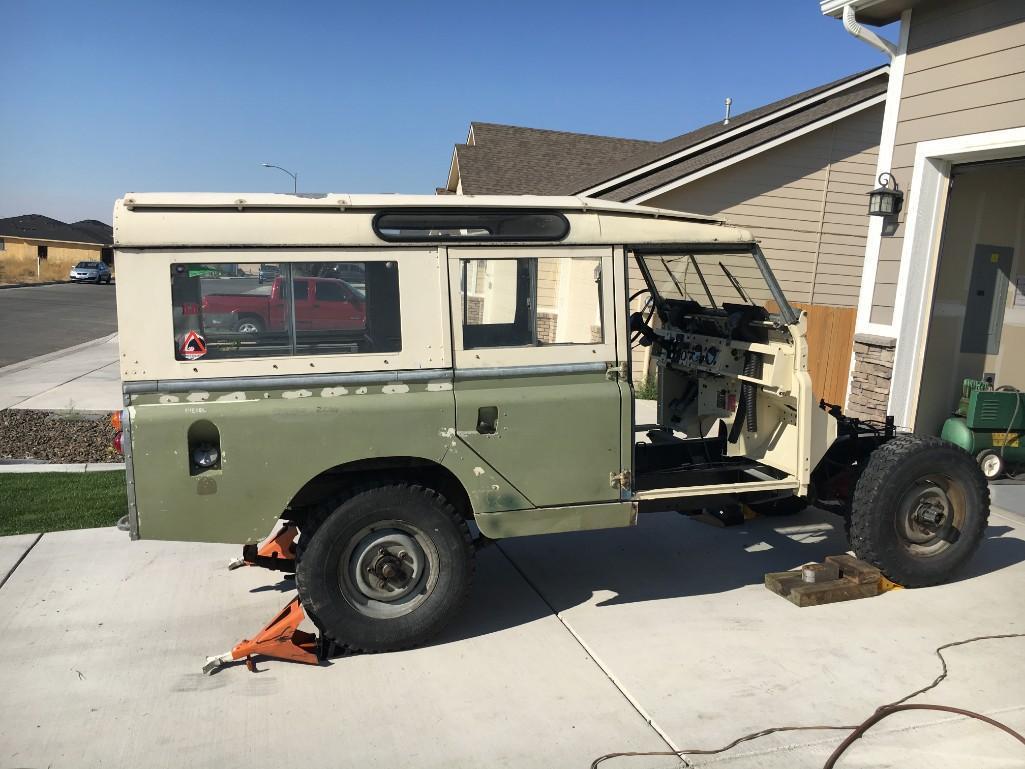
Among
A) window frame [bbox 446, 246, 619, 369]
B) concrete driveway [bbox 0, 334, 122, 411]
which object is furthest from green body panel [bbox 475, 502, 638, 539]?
concrete driveway [bbox 0, 334, 122, 411]

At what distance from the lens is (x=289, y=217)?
3818 millimetres

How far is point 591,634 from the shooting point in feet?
14.2

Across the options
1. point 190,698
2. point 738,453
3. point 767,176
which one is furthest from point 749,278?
point 767,176

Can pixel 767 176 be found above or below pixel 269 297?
above

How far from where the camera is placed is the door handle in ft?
13.3

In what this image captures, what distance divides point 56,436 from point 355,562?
6.04 m

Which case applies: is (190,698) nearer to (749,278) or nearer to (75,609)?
(75,609)

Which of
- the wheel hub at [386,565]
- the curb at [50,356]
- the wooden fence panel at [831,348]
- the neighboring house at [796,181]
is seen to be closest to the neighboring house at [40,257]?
the curb at [50,356]

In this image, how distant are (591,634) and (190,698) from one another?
2027 mm

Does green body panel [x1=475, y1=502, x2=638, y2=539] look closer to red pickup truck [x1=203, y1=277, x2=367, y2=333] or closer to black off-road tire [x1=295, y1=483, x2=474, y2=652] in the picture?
black off-road tire [x1=295, y1=483, x2=474, y2=652]

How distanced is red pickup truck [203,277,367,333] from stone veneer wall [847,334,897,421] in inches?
217

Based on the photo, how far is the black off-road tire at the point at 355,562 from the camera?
12.9ft

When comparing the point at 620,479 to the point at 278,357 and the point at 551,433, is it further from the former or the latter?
the point at 278,357

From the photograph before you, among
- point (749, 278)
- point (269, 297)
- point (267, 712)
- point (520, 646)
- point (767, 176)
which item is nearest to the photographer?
point (267, 712)
